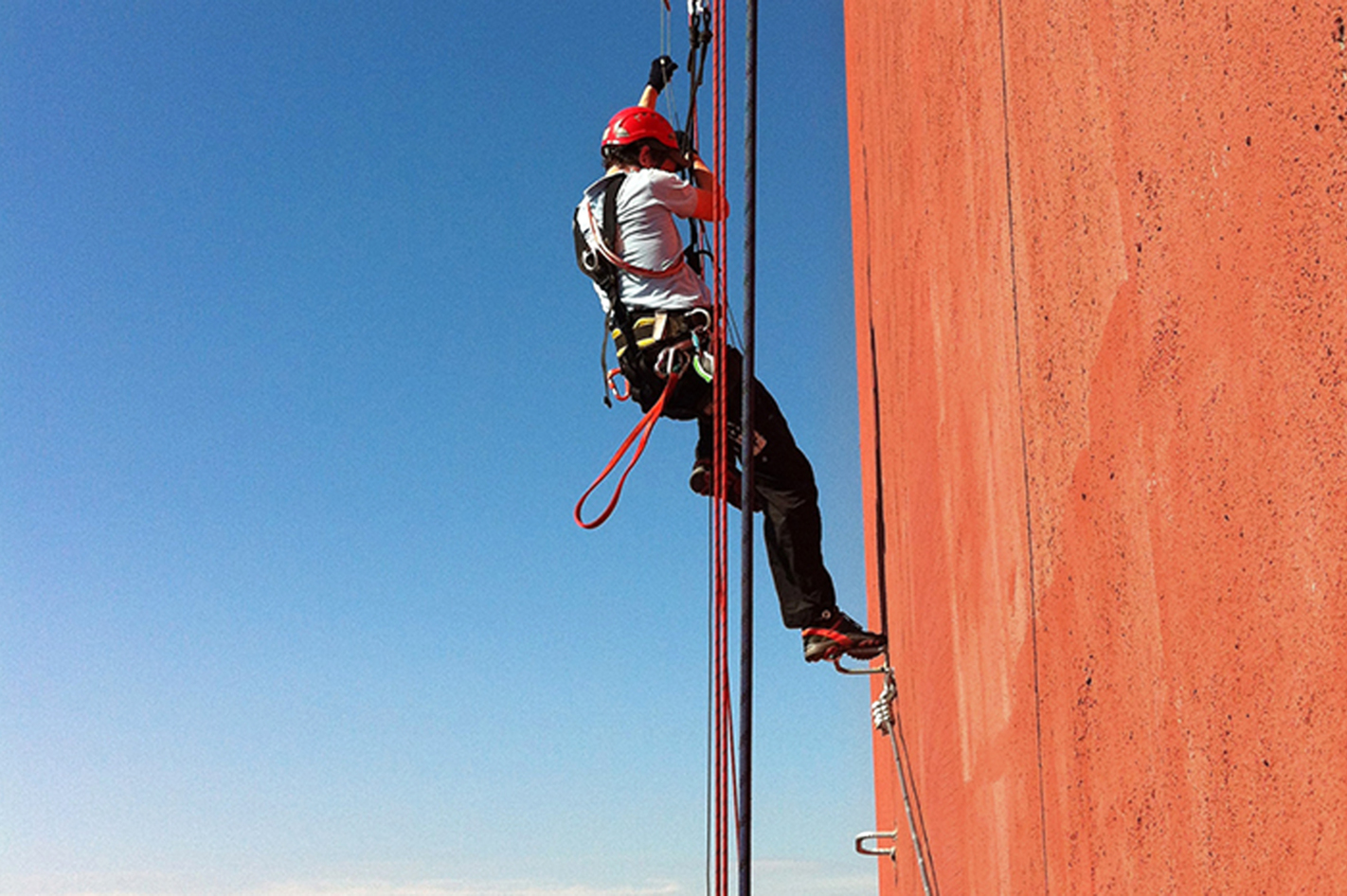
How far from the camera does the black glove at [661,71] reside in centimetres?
477

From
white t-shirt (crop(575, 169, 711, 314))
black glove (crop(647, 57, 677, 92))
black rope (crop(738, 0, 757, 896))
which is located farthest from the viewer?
black glove (crop(647, 57, 677, 92))

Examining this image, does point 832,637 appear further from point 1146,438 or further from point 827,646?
point 1146,438

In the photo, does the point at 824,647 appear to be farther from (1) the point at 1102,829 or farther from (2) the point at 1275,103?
(2) the point at 1275,103

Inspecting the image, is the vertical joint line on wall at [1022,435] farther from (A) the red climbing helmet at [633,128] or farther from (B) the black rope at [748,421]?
(A) the red climbing helmet at [633,128]

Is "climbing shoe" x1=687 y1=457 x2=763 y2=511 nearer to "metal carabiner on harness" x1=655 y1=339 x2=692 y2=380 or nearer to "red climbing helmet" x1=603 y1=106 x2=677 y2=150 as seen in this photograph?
"metal carabiner on harness" x1=655 y1=339 x2=692 y2=380

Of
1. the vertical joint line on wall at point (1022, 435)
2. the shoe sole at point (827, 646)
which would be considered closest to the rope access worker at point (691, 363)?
the shoe sole at point (827, 646)

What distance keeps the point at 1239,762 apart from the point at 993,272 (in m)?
1.21

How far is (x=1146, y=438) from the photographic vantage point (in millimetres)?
1508

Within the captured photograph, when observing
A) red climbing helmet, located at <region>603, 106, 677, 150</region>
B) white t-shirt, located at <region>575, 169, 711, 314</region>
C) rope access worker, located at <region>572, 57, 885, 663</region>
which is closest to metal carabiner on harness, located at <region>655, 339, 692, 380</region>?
rope access worker, located at <region>572, 57, 885, 663</region>

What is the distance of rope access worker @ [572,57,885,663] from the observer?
12.1 ft

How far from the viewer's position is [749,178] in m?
3.22

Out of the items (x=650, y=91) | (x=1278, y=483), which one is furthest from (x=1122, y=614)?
(x=650, y=91)

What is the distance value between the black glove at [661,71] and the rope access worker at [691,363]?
3.13 ft

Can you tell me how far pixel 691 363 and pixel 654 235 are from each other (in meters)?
0.40
